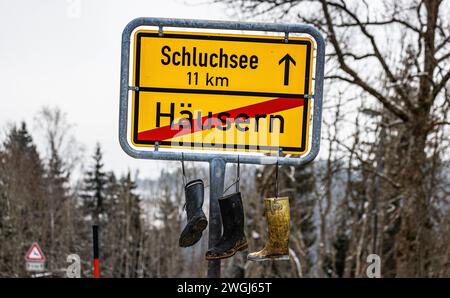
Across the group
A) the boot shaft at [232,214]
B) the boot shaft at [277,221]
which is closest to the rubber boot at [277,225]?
the boot shaft at [277,221]

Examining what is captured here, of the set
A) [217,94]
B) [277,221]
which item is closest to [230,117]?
[217,94]

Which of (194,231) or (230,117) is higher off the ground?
(230,117)

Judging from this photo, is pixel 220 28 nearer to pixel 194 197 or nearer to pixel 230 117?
pixel 230 117

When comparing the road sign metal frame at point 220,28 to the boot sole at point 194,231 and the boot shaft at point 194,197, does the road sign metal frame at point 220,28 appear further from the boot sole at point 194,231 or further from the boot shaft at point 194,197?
the boot sole at point 194,231

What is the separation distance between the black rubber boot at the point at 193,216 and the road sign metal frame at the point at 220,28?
115mm

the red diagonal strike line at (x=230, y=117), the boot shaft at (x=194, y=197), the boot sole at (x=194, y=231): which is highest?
the red diagonal strike line at (x=230, y=117)

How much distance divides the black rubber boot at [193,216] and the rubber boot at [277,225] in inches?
9.4

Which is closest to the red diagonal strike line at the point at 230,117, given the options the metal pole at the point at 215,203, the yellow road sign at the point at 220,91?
the yellow road sign at the point at 220,91

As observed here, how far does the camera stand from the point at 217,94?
2439 millimetres

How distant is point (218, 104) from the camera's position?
2.45m

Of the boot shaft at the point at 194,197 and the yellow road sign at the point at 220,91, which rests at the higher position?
the yellow road sign at the point at 220,91

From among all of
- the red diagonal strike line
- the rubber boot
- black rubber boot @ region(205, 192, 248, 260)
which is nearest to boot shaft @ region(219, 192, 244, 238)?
black rubber boot @ region(205, 192, 248, 260)

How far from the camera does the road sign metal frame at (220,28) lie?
95.6 inches

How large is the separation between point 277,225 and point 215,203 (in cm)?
24
